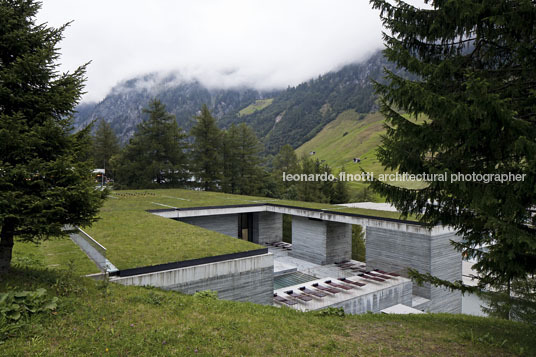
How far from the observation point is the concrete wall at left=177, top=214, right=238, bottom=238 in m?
19.9

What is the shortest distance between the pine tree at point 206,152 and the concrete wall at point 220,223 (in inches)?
519

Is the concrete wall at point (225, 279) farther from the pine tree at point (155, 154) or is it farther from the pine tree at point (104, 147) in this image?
the pine tree at point (104, 147)

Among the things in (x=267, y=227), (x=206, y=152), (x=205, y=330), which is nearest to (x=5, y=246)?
(x=205, y=330)

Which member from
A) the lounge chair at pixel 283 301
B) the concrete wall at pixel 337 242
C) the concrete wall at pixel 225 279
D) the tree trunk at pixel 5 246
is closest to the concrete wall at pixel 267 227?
the concrete wall at pixel 337 242

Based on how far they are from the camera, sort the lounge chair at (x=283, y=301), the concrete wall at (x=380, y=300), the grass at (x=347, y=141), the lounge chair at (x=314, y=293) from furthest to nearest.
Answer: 1. the grass at (x=347, y=141)
2. the lounge chair at (x=314, y=293)
3. the concrete wall at (x=380, y=300)
4. the lounge chair at (x=283, y=301)

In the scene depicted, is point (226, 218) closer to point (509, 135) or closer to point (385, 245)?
point (385, 245)

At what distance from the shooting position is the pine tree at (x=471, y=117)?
419cm

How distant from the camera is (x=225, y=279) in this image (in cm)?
921

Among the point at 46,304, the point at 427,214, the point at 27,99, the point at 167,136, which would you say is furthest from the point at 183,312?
the point at 167,136

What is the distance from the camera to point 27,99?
513cm

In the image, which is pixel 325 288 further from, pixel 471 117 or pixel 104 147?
pixel 104 147

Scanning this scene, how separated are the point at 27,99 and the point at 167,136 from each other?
28.5 meters

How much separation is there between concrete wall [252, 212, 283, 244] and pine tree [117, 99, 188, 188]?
1317 centimetres

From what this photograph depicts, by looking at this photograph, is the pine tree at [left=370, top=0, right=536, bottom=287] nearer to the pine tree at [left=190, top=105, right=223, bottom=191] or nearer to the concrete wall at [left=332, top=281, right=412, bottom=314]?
the concrete wall at [left=332, top=281, right=412, bottom=314]
